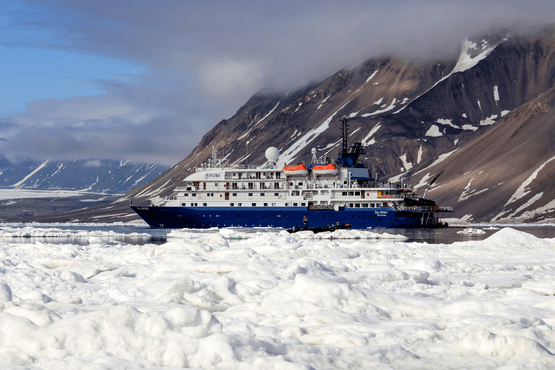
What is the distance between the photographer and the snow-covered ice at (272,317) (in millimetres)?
10734

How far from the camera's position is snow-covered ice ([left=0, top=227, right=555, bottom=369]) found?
1073 cm

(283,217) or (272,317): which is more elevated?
(283,217)

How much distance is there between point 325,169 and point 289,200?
603cm

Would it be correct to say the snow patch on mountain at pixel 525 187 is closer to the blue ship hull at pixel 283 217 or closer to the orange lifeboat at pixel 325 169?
the blue ship hull at pixel 283 217

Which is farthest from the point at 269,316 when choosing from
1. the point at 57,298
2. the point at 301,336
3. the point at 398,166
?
the point at 398,166

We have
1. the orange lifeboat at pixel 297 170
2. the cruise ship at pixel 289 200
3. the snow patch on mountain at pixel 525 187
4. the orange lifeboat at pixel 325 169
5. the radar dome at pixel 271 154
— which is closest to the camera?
the cruise ship at pixel 289 200

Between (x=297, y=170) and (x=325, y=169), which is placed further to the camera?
(x=325, y=169)

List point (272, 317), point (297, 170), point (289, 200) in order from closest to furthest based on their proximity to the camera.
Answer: point (272, 317) < point (289, 200) < point (297, 170)

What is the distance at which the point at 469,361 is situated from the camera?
11234 millimetres

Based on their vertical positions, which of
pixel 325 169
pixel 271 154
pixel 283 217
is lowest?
pixel 283 217

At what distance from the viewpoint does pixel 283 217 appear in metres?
72.9

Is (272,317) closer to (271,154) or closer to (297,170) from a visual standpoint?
(297,170)

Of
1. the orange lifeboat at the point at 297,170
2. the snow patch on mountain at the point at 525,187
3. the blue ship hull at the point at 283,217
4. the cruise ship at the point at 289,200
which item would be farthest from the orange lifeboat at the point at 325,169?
the snow patch on mountain at the point at 525,187

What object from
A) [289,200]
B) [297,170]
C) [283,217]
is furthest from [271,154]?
[283,217]
